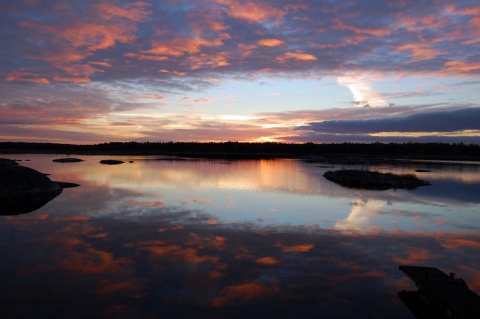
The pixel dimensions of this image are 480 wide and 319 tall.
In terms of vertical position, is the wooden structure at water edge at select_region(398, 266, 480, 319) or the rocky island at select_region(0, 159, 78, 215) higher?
the rocky island at select_region(0, 159, 78, 215)

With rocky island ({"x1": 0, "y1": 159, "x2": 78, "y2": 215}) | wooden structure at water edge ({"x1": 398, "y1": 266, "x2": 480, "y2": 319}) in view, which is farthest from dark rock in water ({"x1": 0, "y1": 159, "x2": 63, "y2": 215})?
wooden structure at water edge ({"x1": 398, "y1": 266, "x2": 480, "y2": 319})

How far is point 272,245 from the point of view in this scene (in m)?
15.1

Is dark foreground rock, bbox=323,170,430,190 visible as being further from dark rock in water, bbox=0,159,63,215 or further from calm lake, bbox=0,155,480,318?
dark rock in water, bbox=0,159,63,215

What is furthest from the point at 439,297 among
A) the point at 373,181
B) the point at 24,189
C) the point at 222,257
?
the point at 373,181

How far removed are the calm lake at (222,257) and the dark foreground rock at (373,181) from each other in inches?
570

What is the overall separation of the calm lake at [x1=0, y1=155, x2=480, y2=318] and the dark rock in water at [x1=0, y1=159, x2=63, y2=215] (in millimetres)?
2769

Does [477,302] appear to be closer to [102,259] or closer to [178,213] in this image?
[102,259]

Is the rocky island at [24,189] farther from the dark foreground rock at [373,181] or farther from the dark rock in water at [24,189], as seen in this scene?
Result: the dark foreground rock at [373,181]

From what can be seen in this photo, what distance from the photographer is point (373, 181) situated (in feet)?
136

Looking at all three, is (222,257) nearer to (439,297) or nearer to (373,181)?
(439,297)

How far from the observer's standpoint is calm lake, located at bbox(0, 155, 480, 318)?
376 inches

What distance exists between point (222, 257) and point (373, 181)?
1281 inches

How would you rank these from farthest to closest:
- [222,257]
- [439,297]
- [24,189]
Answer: [24,189]
[222,257]
[439,297]

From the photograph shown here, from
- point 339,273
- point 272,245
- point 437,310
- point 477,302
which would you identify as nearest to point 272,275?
point 339,273
